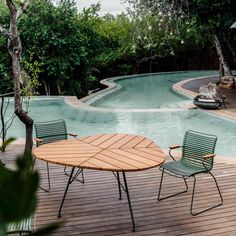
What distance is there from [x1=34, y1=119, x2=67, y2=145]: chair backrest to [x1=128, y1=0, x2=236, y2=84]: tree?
7.59 metres

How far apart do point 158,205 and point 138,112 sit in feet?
19.1

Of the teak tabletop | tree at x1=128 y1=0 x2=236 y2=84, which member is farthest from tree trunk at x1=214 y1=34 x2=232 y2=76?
the teak tabletop

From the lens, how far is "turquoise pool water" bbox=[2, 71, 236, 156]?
8.59 meters

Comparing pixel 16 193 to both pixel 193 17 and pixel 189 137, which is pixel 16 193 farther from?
pixel 193 17

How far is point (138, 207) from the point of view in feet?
13.1

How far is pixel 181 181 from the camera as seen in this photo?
15.7 ft

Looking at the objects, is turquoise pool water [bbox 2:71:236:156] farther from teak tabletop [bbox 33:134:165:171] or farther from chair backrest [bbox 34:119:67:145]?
teak tabletop [bbox 33:134:165:171]

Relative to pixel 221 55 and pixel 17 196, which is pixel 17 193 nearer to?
pixel 17 196

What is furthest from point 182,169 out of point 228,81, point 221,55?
point 228,81

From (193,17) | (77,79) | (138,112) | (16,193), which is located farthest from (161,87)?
(16,193)

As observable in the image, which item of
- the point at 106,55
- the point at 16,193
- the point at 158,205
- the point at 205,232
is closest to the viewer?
the point at 16,193

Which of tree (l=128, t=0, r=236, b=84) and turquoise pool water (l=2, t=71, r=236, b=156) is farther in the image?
tree (l=128, t=0, r=236, b=84)

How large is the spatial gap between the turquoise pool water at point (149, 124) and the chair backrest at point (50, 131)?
327 centimetres

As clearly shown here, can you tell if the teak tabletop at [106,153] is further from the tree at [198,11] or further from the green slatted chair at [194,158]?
the tree at [198,11]
